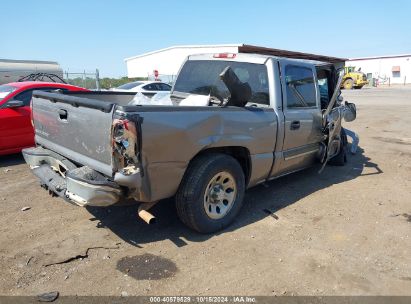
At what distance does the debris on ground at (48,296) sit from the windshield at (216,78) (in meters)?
2.86

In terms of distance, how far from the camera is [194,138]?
367cm

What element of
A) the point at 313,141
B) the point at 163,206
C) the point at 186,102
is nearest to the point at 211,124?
the point at 186,102

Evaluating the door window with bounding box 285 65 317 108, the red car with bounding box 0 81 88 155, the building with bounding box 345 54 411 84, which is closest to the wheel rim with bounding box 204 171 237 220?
the door window with bounding box 285 65 317 108

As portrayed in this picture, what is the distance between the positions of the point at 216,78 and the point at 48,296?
10.4 feet

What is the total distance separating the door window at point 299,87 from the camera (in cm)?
491

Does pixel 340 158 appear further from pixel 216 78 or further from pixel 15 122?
pixel 15 122

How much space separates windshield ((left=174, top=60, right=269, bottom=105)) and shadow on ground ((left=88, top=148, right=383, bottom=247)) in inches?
54.0

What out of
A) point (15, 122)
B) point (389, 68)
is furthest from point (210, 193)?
point (389, 68)

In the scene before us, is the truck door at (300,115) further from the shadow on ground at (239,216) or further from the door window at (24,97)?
the door window at (24,97)

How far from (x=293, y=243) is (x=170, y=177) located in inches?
58.7

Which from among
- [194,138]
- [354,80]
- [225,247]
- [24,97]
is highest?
[354,80]

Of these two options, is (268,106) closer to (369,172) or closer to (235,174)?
(235,174)

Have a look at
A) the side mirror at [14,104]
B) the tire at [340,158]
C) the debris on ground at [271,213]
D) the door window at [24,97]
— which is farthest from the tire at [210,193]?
the door window at [24,97]

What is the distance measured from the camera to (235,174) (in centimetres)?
424
